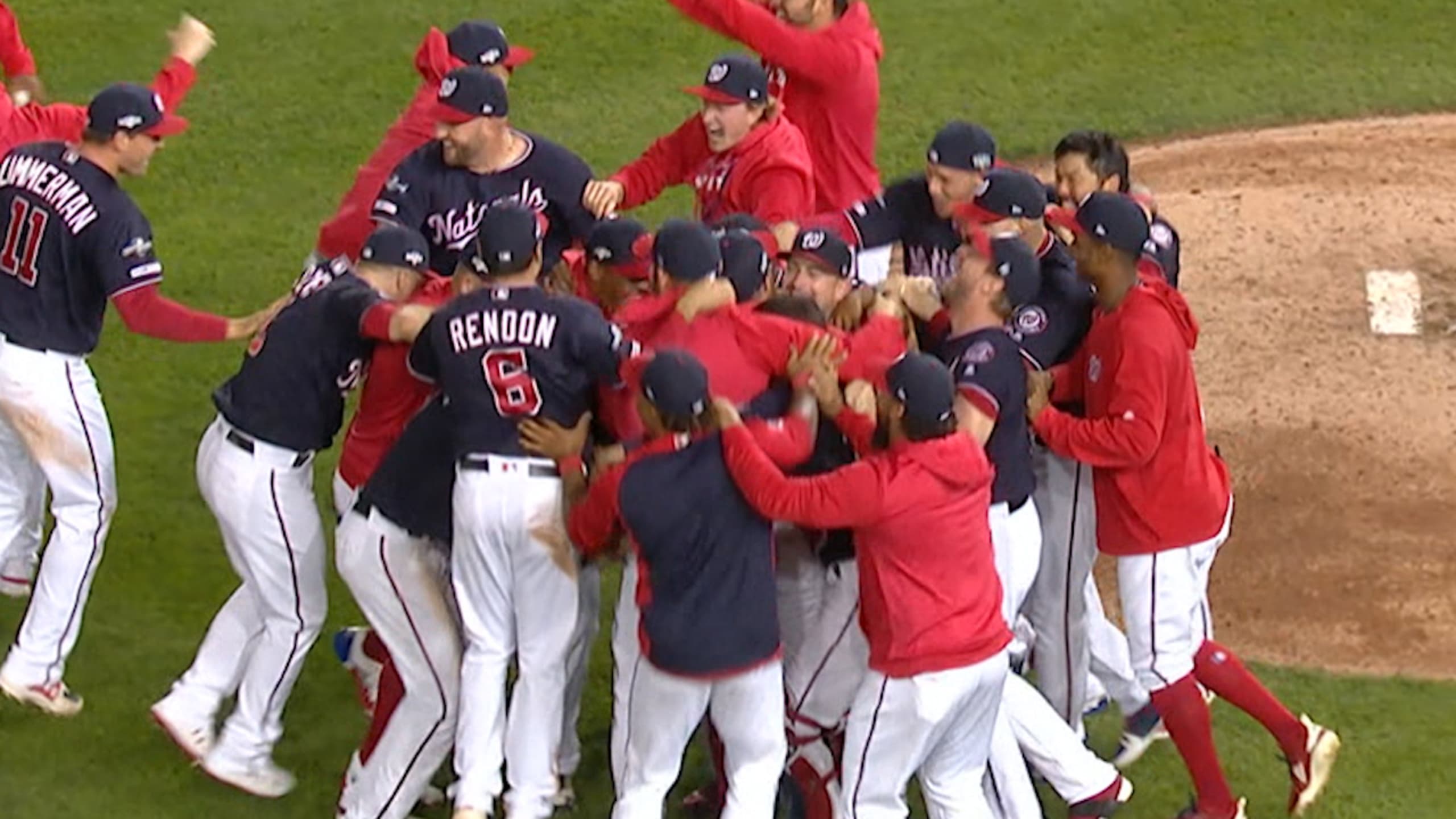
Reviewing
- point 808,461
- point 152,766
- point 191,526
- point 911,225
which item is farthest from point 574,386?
point 191,526

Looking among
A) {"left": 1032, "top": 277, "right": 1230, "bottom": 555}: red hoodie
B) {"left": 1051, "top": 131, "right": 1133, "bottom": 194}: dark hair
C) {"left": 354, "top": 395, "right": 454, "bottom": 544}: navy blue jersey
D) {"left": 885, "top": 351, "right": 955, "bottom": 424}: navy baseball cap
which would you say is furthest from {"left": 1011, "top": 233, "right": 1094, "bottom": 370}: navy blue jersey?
{"left": 354, "top": 395, "right": 454, "bottom": 544}: navy blue jersey

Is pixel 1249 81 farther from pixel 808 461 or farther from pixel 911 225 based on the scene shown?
pixel 808 461

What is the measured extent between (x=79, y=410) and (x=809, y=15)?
2.67 m

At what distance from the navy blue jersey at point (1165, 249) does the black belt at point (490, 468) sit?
71.3 inches

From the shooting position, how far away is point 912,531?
538 cm

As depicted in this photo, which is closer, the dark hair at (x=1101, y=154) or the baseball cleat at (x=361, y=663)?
the dark hair at (x=1101, y=154)

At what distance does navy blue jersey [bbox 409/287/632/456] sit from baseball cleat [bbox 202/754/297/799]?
1343 mm

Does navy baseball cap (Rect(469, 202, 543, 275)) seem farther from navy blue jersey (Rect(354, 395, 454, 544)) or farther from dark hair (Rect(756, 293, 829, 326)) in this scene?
dark hair (Rect(756, 293, 829, 326))

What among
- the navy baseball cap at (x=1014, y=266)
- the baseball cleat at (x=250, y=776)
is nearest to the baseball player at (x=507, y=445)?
the baseball cleat at (x=250, y=776)

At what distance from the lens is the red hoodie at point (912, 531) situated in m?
5.34

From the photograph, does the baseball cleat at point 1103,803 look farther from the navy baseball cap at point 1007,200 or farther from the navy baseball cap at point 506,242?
the navy baseball cap at point 506,242

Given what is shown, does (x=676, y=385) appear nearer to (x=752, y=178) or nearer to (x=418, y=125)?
(x=752, y=178)

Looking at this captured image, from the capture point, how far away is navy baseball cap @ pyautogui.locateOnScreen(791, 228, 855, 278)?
20.4 ft

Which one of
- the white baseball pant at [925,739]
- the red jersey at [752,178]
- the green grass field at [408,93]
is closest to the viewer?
the white baseball pant at [925,739]
